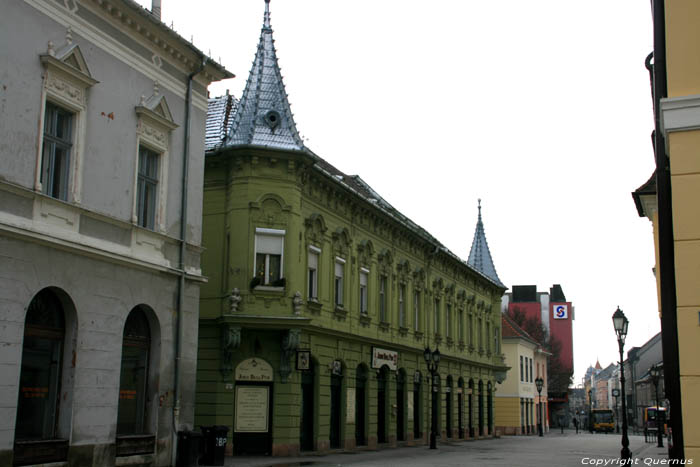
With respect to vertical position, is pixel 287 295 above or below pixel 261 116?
below

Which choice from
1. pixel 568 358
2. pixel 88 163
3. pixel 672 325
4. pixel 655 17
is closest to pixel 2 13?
pixel 88 163

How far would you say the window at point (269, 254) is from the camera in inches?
996

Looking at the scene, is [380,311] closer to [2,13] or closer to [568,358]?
[2,13]

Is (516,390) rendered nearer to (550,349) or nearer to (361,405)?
(361,405)

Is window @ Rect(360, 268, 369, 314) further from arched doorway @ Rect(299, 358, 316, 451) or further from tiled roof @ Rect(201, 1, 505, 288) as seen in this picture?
arched doorway @ Rect(299, 358, 316, 451)

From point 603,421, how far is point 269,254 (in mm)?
72771

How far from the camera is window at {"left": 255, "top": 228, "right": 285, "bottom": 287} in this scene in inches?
996

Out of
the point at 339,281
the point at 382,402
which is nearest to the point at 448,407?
the point at 382,402

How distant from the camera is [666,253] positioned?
10.0 meters

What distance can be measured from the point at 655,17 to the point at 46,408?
42.3ft

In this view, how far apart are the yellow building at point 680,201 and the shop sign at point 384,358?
21.7 m

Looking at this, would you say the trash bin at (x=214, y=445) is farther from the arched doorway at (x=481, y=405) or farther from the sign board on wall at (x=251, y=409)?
the arched doorway at (x=481, y=405)

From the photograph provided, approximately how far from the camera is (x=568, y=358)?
122m

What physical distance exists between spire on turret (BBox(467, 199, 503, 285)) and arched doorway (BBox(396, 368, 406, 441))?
68.3 ft
